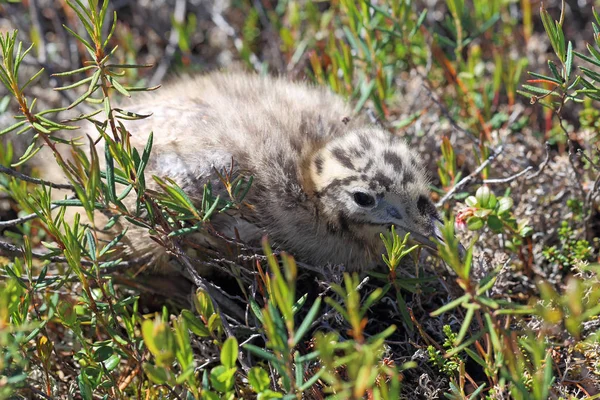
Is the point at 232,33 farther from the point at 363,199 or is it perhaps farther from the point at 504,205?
the point at 504,205

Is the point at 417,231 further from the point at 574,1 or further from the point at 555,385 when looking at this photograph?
the point at 574,1

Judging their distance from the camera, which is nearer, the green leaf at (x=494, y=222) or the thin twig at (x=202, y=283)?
the thin twig at (x=202, y=283)

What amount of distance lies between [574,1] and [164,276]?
3081 millimetres

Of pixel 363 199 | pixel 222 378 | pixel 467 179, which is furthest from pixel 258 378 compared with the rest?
pixel 467 179

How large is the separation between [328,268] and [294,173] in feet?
1.35

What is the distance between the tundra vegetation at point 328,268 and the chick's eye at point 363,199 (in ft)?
0.54

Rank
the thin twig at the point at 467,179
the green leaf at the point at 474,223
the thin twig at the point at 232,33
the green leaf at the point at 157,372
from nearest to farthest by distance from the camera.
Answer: the green leaf at the point at 157,372, the green leaf at the point at 474,223, the thin twig at the point at 467,179, the thin twig at the point at 232,33

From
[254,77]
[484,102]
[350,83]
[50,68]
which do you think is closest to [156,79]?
[50,68]

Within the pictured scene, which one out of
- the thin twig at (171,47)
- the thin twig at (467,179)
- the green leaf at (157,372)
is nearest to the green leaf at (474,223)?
the thin twig at (467,179)

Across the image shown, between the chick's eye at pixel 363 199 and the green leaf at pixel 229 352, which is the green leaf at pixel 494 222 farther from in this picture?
the green leaf at pixel 229 352

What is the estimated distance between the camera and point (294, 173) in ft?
8.21

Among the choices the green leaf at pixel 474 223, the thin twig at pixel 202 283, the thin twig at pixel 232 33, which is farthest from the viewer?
the thin twig at pixel 232 33

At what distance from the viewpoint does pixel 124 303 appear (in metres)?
2.10

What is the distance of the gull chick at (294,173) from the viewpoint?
2369 mm
